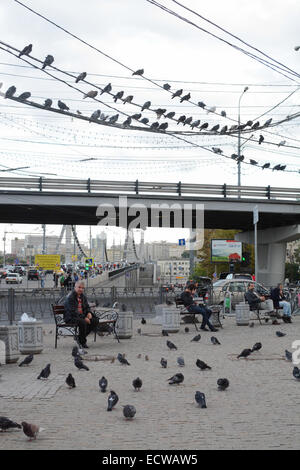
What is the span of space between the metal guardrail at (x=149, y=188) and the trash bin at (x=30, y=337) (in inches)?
977

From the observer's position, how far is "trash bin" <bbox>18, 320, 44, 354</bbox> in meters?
13.3

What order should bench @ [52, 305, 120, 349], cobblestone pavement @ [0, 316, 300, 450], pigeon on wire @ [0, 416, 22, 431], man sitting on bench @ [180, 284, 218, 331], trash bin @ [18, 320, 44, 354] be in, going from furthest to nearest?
1. man sitting on bench @ [180, 284, 218, 331]
2. bench @ [52, 305, 120, 349]
3. trash bin @ [18, 320, 44, 354]
4. pigeon on wire @ [0, 416, 22, 431]
5. cobblestone pavement @ [0, 316, 300, 450]

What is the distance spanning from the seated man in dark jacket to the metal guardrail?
23742 millimetres

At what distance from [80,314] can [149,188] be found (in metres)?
25.2

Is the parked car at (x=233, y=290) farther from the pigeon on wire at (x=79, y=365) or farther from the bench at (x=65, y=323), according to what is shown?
the pigeon on wire at (x=79, y=365)

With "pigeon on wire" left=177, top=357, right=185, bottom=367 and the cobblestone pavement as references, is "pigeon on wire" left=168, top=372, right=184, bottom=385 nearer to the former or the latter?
the cobblestone pavement

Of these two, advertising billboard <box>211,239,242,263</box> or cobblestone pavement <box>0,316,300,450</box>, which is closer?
cobblestone pavement <box>0,316,300,450</box>

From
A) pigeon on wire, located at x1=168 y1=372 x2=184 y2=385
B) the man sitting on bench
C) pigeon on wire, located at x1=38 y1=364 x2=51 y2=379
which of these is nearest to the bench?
the man sitting on bench

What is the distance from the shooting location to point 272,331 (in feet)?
62.6

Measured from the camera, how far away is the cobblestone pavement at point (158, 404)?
637 centimetres

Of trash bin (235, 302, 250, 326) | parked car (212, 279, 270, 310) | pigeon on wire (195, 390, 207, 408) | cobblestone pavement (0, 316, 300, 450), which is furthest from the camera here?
parked car (212, 279, 270, 310)

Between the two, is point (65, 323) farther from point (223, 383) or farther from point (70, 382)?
point (223, 383)

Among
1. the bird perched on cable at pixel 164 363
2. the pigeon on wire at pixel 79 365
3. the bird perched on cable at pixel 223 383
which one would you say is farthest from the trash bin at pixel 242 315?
the bird perched on cable at pixel 223 383

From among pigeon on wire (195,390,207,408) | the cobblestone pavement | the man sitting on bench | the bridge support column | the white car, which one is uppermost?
the bridge support column
